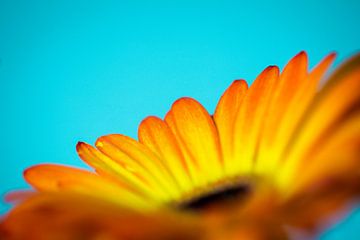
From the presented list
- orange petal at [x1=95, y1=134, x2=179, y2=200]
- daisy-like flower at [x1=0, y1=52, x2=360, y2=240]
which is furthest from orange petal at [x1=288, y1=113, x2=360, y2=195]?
orange petal at [x1=95, y1=134, x2=179, y2=200]

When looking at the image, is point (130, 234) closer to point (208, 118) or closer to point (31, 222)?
point (31, 222)

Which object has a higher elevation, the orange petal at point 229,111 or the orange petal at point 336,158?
the orange petal at point 229,111

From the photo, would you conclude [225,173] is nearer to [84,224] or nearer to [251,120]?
[251,120]

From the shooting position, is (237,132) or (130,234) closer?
(130,234)

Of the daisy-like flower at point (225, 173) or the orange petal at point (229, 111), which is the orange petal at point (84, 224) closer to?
the daisy-like flower at point (225, 173)

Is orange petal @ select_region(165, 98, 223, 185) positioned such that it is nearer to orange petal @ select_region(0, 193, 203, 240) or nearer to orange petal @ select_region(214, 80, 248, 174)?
orange petal @ select_region(214, 80, 248, 174)

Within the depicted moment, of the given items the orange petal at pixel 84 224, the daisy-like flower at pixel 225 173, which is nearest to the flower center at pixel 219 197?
the daisy-like flower at pixel 225 173

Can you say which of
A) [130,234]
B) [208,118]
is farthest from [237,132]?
[130,234]
